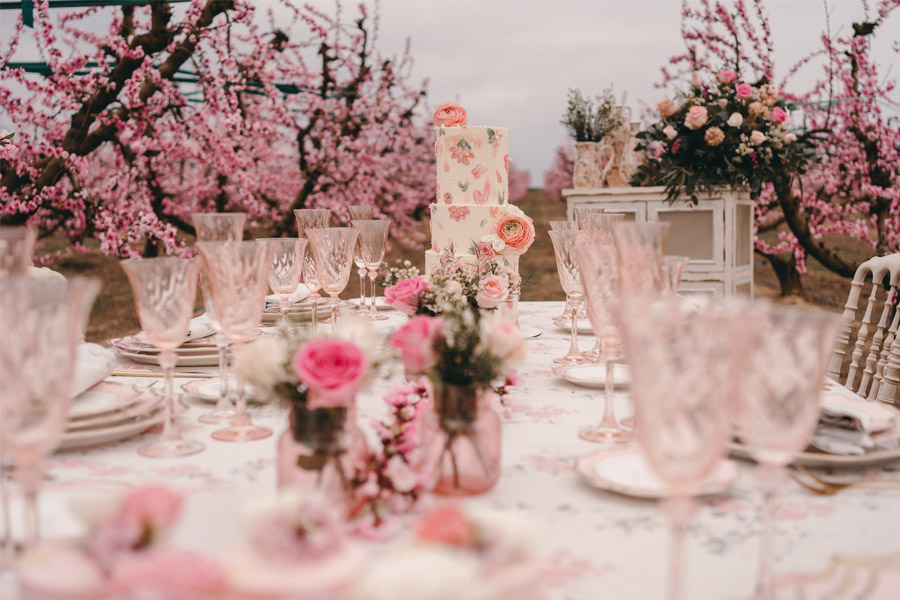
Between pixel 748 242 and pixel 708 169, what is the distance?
758 mm

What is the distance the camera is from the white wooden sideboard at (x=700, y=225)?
456cm

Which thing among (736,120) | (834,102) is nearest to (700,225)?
(736,120)

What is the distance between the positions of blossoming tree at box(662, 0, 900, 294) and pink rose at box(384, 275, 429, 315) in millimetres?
5087

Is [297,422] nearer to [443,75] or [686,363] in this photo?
[686,363]

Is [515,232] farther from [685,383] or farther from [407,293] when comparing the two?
[685,383]

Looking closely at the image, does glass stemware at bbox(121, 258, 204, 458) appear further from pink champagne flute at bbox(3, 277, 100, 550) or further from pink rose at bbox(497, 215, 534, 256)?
pink rose at bbox(497, 215, 534, 256)

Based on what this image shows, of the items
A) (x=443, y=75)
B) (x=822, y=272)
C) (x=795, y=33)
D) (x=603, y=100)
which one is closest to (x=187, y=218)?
(x=443, y=75)

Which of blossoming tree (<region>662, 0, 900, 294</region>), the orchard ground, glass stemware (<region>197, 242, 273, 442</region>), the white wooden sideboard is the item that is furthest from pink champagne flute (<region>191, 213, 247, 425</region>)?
blossoming tree (<region>662, 0, 900, 294</region>)

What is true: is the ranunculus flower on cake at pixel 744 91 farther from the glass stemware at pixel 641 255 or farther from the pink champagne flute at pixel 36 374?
the pink champagne flute at pixel 36 374

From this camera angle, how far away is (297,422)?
2.89ft

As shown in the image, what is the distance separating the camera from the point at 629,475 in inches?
41.0

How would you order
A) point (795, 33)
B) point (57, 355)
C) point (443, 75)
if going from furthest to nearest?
point (443, 75) < point (795, 33) < point (57, 355)

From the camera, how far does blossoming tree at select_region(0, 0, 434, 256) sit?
4883 millimetres

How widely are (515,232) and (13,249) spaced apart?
1.25 metres
